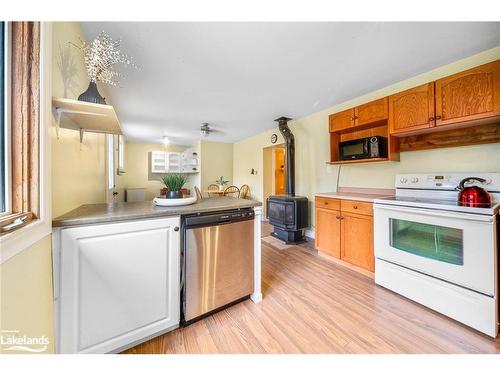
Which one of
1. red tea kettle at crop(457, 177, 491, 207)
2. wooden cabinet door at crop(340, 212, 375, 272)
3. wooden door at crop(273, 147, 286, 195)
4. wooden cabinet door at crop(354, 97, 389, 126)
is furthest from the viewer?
wooden door at crop(273, 147, 286, 195)

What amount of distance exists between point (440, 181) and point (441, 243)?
67 cm

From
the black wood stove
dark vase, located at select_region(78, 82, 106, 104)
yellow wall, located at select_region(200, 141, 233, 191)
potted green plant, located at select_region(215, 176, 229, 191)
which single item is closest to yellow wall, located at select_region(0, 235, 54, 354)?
dark vase, located at select_region(78, 82, 106, 104)

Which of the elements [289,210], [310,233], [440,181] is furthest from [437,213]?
[310,233]

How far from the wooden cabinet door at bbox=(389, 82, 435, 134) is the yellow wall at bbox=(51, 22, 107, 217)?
2.84 metres

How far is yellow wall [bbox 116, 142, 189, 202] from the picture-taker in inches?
236

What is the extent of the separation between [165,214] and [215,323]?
92 cm

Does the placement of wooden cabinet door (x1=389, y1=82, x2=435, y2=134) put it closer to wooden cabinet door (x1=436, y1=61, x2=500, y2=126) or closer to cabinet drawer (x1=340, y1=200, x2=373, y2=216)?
wooden cabinet door (x1=436, y1=61, x2=500, y2=126)

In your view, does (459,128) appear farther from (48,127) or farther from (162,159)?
(162,159)

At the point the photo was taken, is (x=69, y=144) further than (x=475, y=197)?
No

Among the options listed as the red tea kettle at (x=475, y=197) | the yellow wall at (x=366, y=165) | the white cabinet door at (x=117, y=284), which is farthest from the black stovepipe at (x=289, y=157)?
the white cabinet door at (x=117, y=284)

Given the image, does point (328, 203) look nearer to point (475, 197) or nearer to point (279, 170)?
point (475, 197)

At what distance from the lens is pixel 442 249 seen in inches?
57.4

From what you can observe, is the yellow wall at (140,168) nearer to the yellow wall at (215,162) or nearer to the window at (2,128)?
the yellow wall at (215,162)
